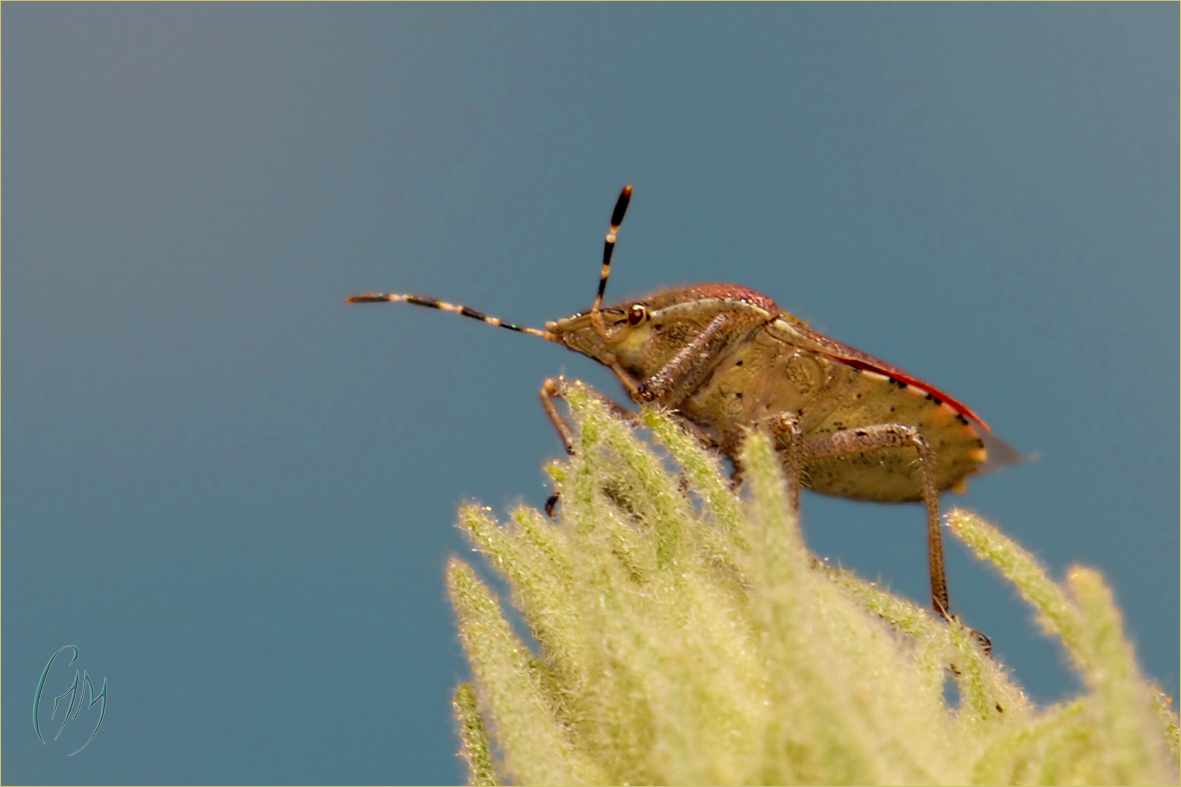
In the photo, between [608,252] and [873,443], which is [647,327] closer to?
[608,252]

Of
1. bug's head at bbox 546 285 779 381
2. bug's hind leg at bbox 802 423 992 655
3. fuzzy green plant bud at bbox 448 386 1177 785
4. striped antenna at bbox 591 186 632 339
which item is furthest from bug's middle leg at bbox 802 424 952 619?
fuzzy green plant bud at bbox 448 386 1177 785

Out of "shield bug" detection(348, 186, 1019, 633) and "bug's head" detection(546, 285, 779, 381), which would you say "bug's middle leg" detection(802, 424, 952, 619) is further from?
"bug's head" detection(546, 285, 779, 381)

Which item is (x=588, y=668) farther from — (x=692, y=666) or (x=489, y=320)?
(x=489, y=320)

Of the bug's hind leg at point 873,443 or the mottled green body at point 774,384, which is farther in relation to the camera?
the bug's hind leg at point 873,443

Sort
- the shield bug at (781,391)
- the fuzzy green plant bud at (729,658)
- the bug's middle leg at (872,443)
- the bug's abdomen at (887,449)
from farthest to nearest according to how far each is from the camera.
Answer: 1. the bug's abdomen at (887,449)
2. the bug's middle leg at (872,443)
3. the shield bug at (781,391)
4. the fuzzy green plant bud at (729,658)

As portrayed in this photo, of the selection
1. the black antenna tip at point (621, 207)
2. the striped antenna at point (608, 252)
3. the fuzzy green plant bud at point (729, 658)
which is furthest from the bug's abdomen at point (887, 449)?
the fuzzy green plant bud at point (729, 658)

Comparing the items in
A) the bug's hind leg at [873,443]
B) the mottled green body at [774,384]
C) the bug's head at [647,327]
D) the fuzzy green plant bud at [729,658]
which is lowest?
the fuzzy green plant bud at [729,658]

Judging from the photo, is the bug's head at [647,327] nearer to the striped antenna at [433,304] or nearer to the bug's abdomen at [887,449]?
the striped antenna at [433,304]
